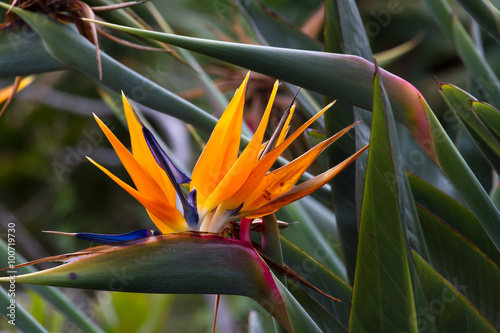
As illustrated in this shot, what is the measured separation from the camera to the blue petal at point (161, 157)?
0.33 metres

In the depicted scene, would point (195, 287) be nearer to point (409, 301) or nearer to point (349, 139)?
point (409, 301)

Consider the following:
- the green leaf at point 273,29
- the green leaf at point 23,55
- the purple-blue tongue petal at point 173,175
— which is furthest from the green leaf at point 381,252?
the green leaf at point 273,29

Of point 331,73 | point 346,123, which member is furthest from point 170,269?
point 346,123

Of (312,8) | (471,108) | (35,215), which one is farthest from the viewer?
(35,215)

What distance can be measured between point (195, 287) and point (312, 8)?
1528 millimetres

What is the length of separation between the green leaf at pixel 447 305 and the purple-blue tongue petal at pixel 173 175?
6.1 inches

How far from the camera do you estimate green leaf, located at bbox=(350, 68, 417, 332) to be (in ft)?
0.92

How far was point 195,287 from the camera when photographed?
11.1 inches

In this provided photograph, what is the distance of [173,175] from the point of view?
34 cm

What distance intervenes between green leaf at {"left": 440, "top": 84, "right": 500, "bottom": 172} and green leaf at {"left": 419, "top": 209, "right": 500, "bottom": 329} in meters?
0.11

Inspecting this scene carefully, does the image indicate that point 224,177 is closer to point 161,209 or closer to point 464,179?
point 161,209

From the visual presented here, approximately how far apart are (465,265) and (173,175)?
0.31 metres

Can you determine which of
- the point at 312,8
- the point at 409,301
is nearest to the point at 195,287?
the point at 409,301

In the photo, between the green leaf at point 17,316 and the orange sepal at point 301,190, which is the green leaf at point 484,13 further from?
the green leaf at point 17,316
